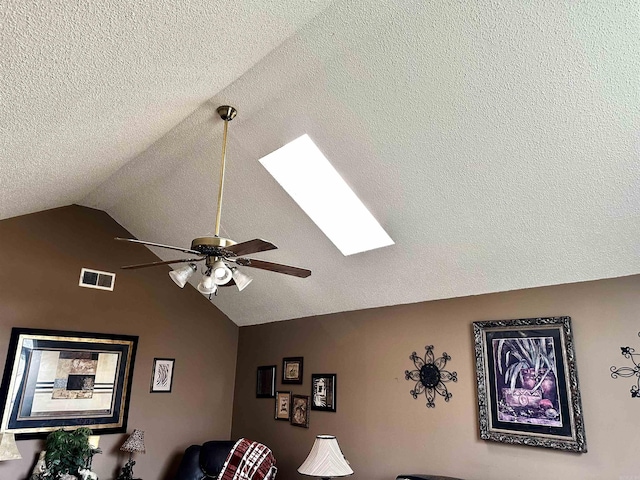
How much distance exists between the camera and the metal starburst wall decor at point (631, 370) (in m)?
2.83

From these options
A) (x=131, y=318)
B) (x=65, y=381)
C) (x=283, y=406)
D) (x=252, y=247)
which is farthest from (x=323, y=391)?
(x=252, y=247)

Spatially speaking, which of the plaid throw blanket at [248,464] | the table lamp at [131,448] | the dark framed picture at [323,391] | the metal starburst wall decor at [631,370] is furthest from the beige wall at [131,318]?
the metal starburst wall decor at [631,370]

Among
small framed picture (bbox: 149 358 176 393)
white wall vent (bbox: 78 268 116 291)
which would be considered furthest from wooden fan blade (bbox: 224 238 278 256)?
small framed picture (bbox: 149 358 176 393)

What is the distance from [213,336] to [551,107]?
4.60m

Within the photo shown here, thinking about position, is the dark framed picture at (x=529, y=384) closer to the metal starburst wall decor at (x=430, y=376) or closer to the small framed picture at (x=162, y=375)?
the metal starburst wall decor at (x=430, y=376)

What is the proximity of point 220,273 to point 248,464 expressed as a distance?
2.55m

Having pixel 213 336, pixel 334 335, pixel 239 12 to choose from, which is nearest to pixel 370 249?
pixel 334 335

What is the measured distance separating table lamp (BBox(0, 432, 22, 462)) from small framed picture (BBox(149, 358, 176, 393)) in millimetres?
1393

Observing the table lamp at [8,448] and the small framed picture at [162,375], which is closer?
the table lamp at [8,448]

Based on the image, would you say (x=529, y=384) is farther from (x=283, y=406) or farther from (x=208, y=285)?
(x=283, y=406)

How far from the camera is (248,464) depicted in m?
4.25

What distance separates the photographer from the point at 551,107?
2412 mm

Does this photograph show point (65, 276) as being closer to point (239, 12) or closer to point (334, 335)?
point (334, 335)

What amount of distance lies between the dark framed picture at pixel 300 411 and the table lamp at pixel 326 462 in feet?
3.15
